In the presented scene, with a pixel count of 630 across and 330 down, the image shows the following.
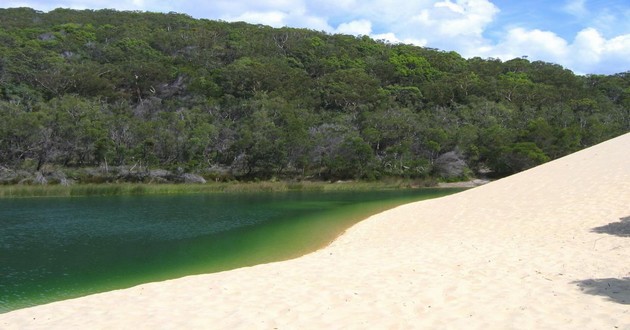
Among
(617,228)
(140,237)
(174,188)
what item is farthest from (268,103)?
(617,228)

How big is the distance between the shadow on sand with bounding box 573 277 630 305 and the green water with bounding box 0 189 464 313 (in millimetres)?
8635

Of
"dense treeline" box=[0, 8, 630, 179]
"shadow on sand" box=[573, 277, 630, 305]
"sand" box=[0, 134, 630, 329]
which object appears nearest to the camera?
"sand" box=[0, 134, 630, 329]

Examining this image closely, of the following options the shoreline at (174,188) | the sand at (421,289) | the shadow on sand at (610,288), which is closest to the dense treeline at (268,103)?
the shoreline at (174,188)

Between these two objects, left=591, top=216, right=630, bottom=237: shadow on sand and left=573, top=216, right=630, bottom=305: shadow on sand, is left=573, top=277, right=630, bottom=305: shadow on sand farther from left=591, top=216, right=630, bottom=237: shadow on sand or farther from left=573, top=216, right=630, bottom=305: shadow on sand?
left=591, top=216, right=630, bottom=237: shadow on sand

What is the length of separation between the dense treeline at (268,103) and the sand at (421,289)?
3480 cm

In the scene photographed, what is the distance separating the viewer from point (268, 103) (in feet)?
200

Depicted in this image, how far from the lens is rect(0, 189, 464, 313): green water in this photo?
12.8m

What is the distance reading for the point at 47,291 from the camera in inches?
452

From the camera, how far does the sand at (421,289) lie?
705cm

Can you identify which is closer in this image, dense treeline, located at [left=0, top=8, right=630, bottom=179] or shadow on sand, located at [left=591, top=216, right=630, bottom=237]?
shadow on sand, located at [left=591, top=216, right=630, bottom=237]

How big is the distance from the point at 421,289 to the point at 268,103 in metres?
53.8

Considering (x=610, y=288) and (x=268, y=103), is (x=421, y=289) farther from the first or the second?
(x=268, y=103)

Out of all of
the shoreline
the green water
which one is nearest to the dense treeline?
the shoreline

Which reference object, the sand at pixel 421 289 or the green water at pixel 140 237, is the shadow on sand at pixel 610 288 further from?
the green water at pixel 140 237
